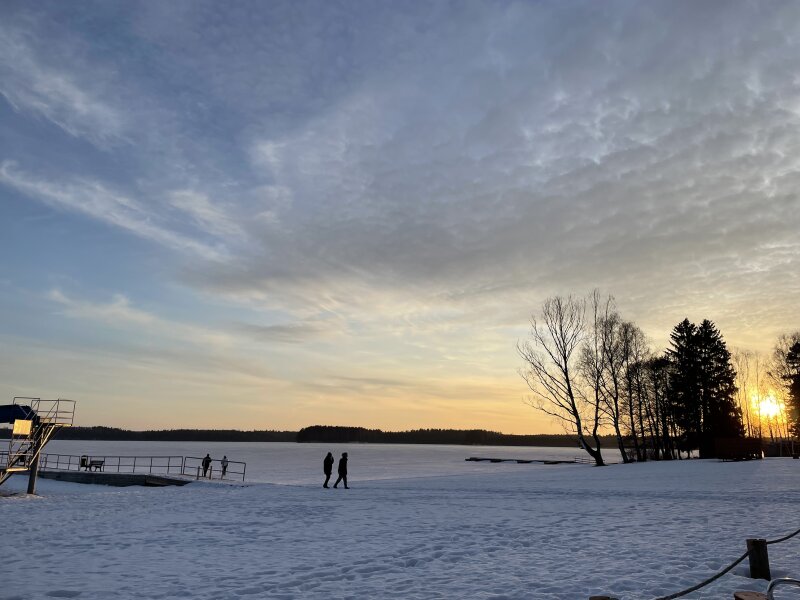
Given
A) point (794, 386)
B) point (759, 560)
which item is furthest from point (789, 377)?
point (759, 560)

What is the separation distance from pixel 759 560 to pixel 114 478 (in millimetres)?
39619

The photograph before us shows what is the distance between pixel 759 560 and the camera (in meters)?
7.87

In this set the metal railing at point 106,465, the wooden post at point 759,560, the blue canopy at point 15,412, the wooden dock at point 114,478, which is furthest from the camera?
the metal railing at point 106,465

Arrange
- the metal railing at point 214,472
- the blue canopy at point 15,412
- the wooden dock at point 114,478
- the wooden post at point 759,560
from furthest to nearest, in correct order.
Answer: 1. the metal railing at point 214,472
2. the wooden dock at point 114,478
3. the blue canopy at point 15,412
4. the wooden post at point 759,560

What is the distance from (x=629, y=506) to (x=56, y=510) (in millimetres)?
19665

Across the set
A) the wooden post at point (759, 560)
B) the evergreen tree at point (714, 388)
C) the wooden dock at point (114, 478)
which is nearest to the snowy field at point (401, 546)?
the wooden post at point (759, 560)

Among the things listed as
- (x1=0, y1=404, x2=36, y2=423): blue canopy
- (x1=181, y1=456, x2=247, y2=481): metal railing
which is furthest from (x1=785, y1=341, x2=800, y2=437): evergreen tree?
(x1=0, y1=404, x2=36, y2=423): blue canopy

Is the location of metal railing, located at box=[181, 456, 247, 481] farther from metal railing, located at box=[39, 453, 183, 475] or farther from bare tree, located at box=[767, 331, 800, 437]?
bare tree, located at box=[767, 331, 800, 437]

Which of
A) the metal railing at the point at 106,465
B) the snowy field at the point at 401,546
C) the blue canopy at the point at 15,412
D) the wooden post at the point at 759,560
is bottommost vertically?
the metal railing at the point at 106,465

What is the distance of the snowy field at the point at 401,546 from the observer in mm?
8281

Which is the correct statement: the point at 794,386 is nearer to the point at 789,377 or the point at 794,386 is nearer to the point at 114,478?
the point at 789,377

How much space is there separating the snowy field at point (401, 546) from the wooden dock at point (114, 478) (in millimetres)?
13777

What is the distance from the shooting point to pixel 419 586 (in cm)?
835

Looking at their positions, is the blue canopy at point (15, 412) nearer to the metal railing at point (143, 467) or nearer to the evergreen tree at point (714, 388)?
the metal railing at point (143, 467)
